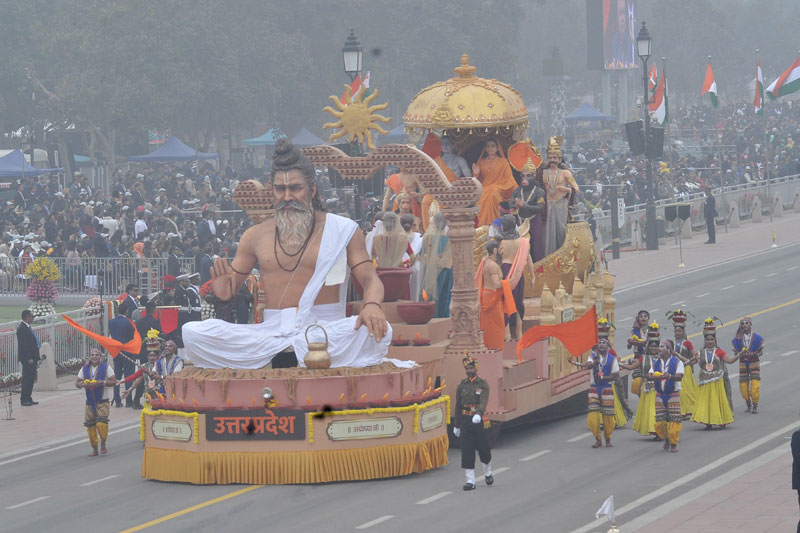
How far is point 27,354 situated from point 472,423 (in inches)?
435

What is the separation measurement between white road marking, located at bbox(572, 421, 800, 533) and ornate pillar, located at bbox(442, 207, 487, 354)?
10.3ft

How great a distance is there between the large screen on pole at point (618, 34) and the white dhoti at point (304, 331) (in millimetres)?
82821

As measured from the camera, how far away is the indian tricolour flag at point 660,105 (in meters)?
48.9

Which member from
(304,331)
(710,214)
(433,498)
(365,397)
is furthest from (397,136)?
(433,498)

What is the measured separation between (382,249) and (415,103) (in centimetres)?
451

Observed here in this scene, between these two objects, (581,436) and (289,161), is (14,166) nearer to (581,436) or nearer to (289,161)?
(581,436)

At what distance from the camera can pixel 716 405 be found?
22.2 metres

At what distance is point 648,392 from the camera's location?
70.3 feet

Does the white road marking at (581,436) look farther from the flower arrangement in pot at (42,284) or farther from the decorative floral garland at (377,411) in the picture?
the flower arrangement in pot at (42,284)

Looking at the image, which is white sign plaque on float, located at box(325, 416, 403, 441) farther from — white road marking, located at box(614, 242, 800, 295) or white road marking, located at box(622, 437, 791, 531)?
white road marking, located at box(614, 242, 800, 295)

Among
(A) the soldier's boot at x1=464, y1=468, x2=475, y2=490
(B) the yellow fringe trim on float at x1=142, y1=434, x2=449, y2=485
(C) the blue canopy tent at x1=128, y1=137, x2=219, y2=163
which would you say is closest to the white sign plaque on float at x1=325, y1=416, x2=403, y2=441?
(B) the yellow fringe trim on float at x1=142, y1=434, x2=449, y2=485

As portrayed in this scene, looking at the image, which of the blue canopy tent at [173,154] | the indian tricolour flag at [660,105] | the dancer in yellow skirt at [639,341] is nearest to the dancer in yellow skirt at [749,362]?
the dancer in yellow skirt at [639,341]

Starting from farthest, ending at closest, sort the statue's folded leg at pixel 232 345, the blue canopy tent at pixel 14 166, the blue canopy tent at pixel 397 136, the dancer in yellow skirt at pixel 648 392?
the blue canopy tent at pixel 397 136 → the blue canopy tent at pixel 14 166 → the dancer in yellow skirt at pixel 648 392 → the statue's folded leg at pixel 232 345

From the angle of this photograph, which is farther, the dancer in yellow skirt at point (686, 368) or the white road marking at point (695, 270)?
the white road marking at point (695, 270)
